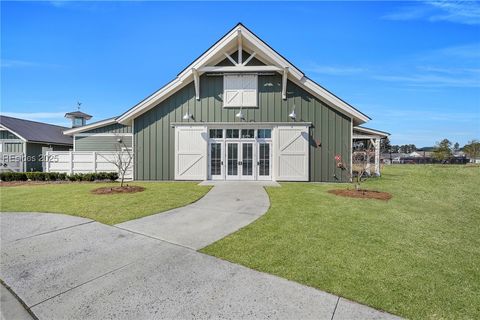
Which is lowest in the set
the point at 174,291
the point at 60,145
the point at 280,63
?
the point at 174,291

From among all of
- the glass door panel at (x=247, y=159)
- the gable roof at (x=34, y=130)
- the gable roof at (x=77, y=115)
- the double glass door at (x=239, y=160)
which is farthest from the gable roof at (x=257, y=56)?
the gable roof at (x=77, y=115)

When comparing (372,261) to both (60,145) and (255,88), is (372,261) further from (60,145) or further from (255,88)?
(60,145)

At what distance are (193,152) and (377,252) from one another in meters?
9.86

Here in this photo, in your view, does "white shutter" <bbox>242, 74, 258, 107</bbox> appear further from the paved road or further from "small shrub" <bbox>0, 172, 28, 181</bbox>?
"small shrub" <bbox>0, 172, 28, 181</bbox>

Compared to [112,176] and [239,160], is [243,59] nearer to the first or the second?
[239,160]

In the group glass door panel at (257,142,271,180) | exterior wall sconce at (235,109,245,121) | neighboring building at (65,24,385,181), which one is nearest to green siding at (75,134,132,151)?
neighboring building at (65,24,385,181)

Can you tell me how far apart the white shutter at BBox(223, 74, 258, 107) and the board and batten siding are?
260mm

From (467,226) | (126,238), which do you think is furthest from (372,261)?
(126,238)

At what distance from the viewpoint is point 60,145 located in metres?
22.2

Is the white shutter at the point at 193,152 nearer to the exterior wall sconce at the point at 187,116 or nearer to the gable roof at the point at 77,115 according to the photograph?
the exterior wall sconce at the point at 187,116

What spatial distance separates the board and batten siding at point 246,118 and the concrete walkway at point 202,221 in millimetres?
5630

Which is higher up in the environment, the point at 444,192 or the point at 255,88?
the point at 255,88

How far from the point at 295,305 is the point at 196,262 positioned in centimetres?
149

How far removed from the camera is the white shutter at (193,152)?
40.1 feet
